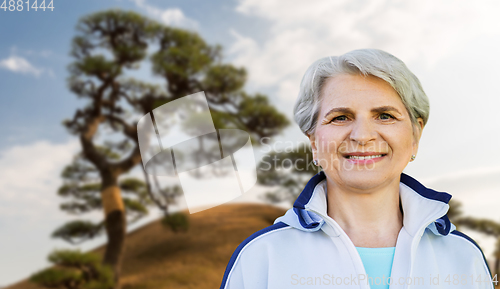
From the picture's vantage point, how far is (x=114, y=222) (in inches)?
195

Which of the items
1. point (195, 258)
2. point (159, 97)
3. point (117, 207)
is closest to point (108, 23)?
point (159, 97)

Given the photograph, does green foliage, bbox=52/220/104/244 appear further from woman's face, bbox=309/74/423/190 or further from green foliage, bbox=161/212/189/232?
woman's face, bbox=309/74/423/190

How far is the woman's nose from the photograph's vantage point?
945 millimetres

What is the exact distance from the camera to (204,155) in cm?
441

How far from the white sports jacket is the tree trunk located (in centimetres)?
433

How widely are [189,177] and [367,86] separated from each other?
3657 millimetres

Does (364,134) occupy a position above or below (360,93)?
below

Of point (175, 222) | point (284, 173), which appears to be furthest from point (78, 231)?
point (284, 173)

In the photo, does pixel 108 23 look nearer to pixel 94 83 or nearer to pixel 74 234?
pixel 94 83

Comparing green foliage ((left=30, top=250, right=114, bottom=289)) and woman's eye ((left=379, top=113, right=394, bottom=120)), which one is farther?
green foliage ((left=30, top=250, right=114, bottom=289))

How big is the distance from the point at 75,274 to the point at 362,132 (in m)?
4.32

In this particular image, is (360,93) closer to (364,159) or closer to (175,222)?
(364,159)
